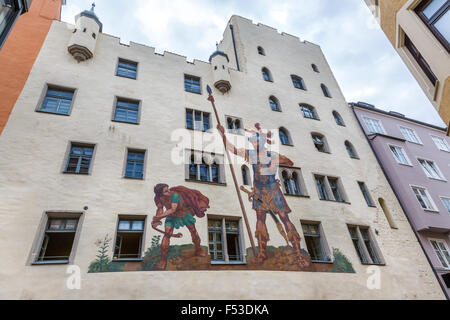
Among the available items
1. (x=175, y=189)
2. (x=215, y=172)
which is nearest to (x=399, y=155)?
(x=215, y=172)

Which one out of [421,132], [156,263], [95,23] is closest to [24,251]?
[156,263]

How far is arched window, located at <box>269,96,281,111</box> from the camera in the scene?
58.5 feet

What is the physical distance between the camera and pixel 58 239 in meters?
9.28

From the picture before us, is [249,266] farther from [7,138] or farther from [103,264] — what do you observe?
[7,138]

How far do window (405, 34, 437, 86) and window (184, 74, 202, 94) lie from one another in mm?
10188

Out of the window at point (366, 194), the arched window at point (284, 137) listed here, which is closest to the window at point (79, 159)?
the arched window at point (284, 137)

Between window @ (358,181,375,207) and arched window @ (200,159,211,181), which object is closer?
arched window @ (200,159,211,181)

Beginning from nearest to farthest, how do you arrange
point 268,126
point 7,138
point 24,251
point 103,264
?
point 24,251 < point 103,264 < point 7,138 < point 268,126

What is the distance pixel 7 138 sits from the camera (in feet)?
33.6

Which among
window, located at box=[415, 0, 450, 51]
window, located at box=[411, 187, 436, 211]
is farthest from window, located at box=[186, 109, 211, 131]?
window, located at box=[411, 187, 436, 211]

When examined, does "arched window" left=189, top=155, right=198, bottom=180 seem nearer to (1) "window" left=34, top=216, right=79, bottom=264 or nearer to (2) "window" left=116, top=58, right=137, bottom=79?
(1) "window" left=34, top=216, right=79, bottom=264

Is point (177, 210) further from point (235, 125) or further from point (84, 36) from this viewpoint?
point (84, 36)

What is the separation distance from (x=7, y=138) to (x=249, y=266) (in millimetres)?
10397

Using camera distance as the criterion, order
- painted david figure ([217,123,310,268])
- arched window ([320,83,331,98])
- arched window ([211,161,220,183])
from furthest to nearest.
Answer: arched window ([320,83,331,98]) < arched window ([211,161,220,183]) < painted david figure ([217,123,310,268])
